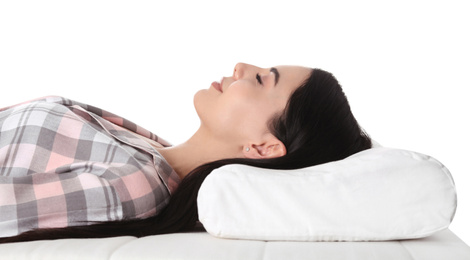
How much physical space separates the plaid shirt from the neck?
128 millimetres

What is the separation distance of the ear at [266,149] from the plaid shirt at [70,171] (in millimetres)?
274

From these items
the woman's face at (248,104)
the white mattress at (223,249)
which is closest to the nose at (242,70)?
the woman's face at (248,104)

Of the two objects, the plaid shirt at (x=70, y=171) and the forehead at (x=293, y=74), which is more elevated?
the forehead at (x=293, y=74)

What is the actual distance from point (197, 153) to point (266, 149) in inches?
10.0

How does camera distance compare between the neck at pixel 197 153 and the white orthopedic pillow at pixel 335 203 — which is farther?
the neck at pixel 197 153

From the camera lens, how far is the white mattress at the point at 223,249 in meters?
1.33

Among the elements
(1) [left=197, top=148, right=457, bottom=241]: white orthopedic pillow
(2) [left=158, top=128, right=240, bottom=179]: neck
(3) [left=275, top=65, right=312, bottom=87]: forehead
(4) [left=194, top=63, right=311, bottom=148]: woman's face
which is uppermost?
(3) [left=275, top=65, right=312, bottom=87]: forehead

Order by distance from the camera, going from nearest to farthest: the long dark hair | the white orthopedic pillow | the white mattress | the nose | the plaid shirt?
1. the white mattress
2. the white orthopedic pillow
3. the plaid shirt
4. the long dark hair
5. the nose

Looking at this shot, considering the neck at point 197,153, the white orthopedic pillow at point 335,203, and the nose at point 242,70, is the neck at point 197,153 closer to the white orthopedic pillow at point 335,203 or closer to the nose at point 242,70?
the nose at point 242,70

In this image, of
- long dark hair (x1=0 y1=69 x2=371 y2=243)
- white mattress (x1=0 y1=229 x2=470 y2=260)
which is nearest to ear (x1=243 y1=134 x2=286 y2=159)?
long dark hair (x1=0 y1=69 x2=371 y2=243)

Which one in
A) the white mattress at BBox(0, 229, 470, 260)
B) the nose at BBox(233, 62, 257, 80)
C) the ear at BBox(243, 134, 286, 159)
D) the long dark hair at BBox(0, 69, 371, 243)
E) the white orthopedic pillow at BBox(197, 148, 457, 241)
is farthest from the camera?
the nose at BBox(233, 62, 257, 80)

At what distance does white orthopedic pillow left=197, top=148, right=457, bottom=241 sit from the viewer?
1.46 meters

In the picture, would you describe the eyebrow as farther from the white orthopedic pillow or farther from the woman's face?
the white orthopedic pillow

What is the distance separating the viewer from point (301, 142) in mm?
1993
